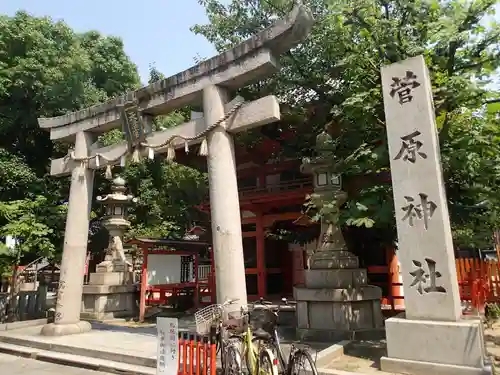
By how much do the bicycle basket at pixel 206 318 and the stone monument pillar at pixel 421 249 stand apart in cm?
279

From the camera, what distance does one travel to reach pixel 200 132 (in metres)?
8.46

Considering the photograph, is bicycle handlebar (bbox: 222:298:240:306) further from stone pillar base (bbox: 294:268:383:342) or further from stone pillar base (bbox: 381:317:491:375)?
stone pillar base (bbox: 381:317:491:375)

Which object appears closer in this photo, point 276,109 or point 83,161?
point 276,109

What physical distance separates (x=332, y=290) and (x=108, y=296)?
9.39 meters

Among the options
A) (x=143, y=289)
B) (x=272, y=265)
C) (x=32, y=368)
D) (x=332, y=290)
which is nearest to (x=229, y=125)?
(x=332, y=290)

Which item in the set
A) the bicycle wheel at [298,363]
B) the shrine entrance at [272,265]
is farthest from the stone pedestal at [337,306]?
the shrine entrance at [272,265]

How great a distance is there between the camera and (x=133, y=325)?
12391 mm

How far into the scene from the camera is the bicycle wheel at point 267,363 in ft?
16.6

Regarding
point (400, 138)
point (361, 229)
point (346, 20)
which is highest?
point (346, 20)

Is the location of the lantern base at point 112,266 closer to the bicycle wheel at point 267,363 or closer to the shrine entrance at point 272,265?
the shrine entrance at point 272,265

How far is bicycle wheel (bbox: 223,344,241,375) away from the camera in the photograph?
5.31 m

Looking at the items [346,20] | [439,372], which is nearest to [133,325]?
[439,372]

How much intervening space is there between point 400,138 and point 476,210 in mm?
3318

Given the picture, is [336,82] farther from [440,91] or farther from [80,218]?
[80,218]
